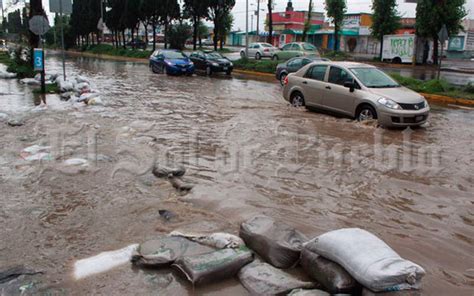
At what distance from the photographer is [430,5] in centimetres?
3288

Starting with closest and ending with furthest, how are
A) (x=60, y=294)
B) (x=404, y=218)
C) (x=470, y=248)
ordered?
(x=60, y=294) < (x=470, y=248) < (x=404, y=218)

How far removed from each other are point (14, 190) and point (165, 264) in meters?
3.04

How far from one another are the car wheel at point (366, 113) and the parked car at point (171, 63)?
1574 centimetres

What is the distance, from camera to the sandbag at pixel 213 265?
3.86 meters

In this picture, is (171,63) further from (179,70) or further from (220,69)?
(220,69)

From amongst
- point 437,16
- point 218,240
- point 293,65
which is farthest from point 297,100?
point 437,16

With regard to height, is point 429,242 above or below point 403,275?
below

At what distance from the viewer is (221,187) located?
646 cm

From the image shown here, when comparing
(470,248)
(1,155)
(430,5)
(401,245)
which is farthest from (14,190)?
(430,5)

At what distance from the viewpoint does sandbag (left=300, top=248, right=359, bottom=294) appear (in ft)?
11.7

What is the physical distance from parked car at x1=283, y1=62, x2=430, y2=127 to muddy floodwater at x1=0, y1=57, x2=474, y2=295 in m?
0.33

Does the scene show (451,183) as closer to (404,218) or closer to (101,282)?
(404,218)

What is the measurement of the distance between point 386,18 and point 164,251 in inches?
1526

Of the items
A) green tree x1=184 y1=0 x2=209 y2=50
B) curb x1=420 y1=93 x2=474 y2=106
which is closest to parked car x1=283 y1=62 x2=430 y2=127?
curb x1=420 y1=93 x2=474 y2=106
